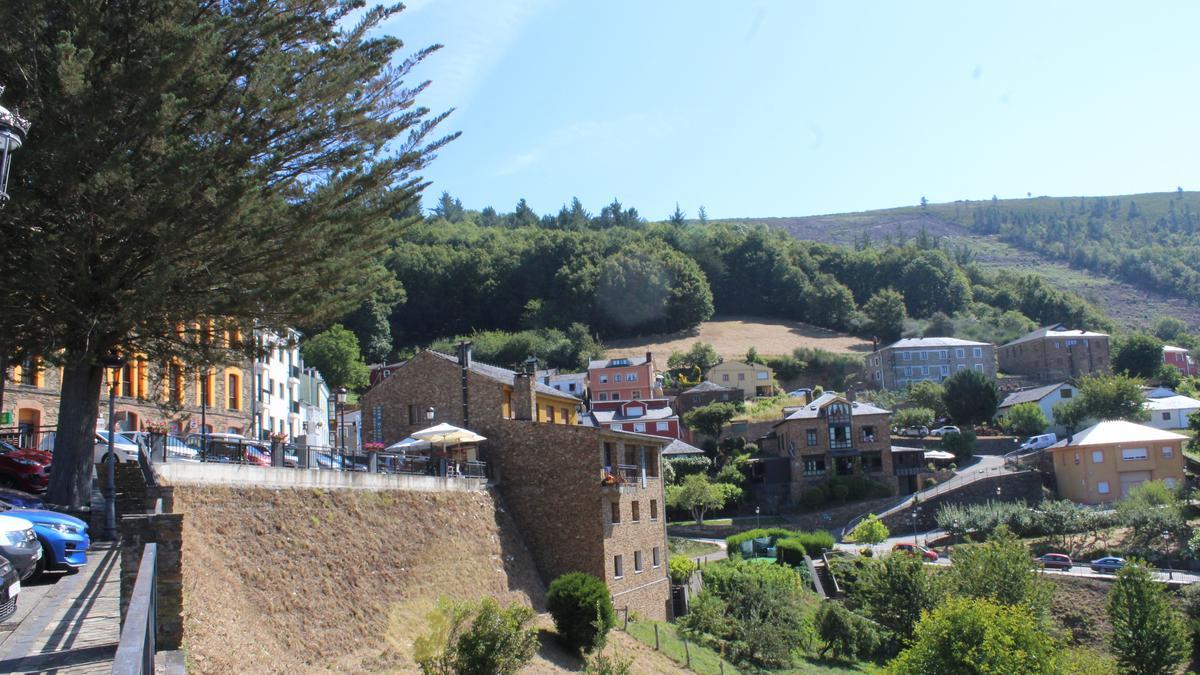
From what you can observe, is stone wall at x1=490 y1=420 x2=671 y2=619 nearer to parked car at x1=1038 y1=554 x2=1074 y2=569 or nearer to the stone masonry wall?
the stone masonry wall

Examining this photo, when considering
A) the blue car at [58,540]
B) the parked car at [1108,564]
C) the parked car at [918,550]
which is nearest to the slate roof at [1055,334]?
the parked car at [918,550]

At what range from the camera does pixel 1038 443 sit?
227 ft

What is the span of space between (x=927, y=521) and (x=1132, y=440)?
46.7ft

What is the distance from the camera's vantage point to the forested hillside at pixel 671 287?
12244 cm

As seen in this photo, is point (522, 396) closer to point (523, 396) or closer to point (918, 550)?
point (523, 396)

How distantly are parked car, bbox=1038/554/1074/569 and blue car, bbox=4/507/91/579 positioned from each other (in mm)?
46002

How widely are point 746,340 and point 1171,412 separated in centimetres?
5018

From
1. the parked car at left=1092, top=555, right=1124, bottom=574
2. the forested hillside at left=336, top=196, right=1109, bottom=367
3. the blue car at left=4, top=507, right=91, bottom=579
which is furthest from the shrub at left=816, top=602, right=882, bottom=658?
the forested hillside at left=336, top=196, right=1109, bottom=367

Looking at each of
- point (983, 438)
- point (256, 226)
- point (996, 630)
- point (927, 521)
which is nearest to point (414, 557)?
point (256, 226)

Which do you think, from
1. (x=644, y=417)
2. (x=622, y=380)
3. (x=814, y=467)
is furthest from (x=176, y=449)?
(x=622, y=380)

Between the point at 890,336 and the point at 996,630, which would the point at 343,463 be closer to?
the point at 996,630

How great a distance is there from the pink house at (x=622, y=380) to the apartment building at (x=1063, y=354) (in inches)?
1804

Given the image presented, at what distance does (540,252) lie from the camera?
131 meters

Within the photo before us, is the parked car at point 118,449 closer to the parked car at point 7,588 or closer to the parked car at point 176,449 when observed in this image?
the parked car at point 176,449
